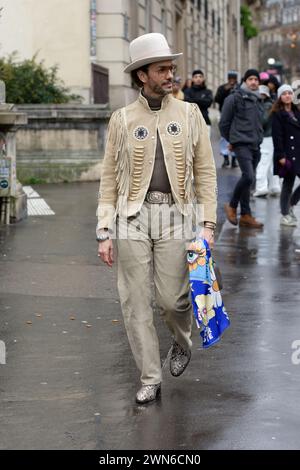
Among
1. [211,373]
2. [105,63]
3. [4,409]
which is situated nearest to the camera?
[4,409]

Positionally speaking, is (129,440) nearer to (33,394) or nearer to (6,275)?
(33,394)

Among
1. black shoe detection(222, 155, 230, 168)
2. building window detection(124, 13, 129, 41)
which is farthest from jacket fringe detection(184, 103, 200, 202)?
building window detection(124, 13, 129, 41)

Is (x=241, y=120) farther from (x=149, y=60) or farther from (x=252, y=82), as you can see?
(x=149, y=60)

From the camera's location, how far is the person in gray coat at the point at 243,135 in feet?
47.6

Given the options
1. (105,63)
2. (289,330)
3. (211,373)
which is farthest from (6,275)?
(105,63)

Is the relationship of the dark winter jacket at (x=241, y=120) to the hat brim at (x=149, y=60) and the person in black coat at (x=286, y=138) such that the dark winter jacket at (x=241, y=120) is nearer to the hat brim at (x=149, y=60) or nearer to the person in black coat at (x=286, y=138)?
the person in black coat at (x=286, y=138)

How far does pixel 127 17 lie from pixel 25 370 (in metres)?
21.2

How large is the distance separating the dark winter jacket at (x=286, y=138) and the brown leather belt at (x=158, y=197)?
833cm

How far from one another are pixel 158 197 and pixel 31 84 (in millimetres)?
16287

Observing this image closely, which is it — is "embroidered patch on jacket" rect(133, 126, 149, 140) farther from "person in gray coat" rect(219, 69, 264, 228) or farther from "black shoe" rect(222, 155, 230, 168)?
"black shoe" rect(222, 155, 230, 168)

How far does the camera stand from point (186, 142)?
20.7 ft

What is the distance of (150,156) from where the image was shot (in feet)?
20.6

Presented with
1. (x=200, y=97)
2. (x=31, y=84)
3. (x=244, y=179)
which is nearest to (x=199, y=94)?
(x=200, y=97)

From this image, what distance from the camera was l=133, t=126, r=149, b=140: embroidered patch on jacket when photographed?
20.7ft
